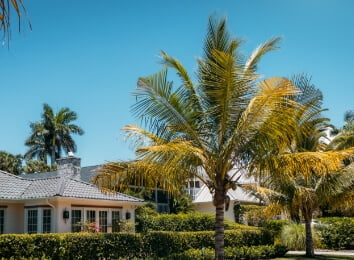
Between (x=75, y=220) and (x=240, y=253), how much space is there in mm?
8002

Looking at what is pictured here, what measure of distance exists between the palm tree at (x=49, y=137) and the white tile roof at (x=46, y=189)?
110 ft

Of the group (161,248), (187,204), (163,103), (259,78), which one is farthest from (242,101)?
(187,204)

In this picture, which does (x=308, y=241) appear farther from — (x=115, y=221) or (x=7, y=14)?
(x=7, y=14)

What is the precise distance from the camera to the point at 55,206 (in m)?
19.8

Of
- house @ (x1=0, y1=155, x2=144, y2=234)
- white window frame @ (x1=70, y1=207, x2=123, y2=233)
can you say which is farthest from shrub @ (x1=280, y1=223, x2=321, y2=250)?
white window frame @ (x1=70, y1=207, x2=123, y2=233)

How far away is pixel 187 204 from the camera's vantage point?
33.0 meters

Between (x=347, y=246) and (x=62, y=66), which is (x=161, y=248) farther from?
(x=347, y=246)

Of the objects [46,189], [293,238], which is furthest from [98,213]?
[293,238]

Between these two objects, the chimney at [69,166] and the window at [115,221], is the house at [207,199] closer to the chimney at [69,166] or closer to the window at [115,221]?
the chimney at [69,166]

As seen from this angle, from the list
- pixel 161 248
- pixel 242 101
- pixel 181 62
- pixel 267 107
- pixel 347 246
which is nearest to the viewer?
pixel 267 107

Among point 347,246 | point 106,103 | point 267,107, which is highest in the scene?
point 106,103

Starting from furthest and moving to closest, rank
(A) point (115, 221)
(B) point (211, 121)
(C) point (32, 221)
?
1. (A) point (115, 221)
2. (C) point (32, 221)
3. (B) point (211, 121)

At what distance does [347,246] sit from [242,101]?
1719 cm

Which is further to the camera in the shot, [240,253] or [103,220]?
[103,220]
